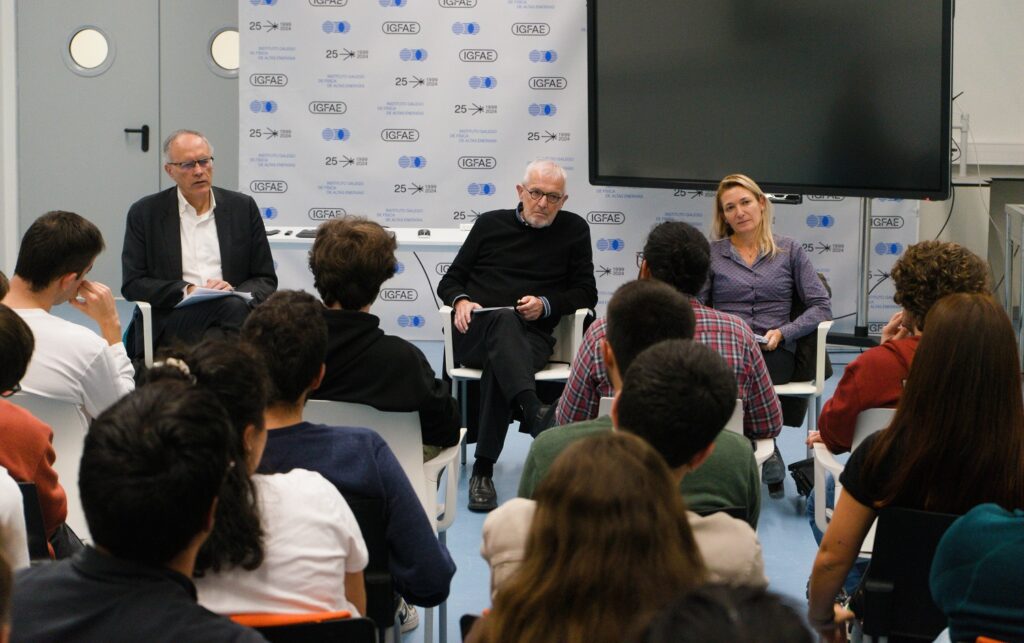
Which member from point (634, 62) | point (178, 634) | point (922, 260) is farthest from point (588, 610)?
point (634, 62)

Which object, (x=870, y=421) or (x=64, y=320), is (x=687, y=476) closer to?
(x=870, y=421)

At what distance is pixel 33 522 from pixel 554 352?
9.34 feet

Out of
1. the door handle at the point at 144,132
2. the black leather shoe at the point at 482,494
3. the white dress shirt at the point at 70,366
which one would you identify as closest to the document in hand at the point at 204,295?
the black leather shoe at the point at 482,494

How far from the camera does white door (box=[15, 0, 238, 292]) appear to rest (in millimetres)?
8141

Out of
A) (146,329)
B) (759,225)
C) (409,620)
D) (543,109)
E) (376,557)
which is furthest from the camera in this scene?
(543,109)

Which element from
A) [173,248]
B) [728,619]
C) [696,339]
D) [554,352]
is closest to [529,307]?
[554,352]

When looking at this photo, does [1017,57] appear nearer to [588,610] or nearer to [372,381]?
[372,381]

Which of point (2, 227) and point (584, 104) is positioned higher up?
point (584, 104)

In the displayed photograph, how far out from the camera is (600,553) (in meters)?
1.24

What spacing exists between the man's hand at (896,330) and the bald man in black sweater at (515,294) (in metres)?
1.37

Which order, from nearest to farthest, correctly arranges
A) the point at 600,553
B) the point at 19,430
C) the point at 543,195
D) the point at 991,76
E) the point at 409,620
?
the point at 600,553
the point at 19,430
the point at 409,620
the point at 543,195
the point at 991,76

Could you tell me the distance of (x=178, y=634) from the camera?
50.8 inches

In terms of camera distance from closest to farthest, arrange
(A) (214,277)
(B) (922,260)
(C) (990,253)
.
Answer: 1. (B) (922,260)
2. (A) (214,277)
3. (C) (990,253)

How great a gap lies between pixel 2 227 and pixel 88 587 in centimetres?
757
